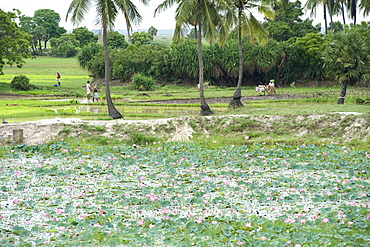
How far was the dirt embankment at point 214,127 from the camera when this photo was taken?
512 inches

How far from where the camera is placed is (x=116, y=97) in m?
28.7

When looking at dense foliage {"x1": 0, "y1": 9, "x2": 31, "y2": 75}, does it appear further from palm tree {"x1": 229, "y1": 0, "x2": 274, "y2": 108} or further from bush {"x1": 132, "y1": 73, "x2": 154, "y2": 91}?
palm tree {"x1": 229, "y1": 0, "x2": 274, "y2": 108}

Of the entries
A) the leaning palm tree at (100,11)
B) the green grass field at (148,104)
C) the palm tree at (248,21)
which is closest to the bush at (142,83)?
the green grass field at (148,104)

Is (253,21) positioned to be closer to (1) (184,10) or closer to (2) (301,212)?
(1) (184,10)

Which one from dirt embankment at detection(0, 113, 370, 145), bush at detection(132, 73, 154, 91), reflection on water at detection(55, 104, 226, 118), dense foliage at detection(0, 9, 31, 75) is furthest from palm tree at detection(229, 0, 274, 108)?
dense foliage at detection(0, 9, 31, 75)

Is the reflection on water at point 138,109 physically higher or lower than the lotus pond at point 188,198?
higher

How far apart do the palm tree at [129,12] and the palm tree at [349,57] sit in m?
8.61

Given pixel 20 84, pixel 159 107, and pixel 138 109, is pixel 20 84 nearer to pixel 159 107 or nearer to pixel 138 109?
pixel 138 109

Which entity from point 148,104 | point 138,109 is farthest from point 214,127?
point 148,104

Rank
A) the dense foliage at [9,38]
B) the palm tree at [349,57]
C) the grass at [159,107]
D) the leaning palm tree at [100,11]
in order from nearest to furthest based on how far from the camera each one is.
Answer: the grass at [159,107] → the leaning palm tree at [100,11] → the palm tree at [349,57] → the dense foliage at [9,38]

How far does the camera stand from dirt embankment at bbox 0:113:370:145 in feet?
42.6

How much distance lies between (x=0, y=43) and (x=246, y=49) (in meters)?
19.2

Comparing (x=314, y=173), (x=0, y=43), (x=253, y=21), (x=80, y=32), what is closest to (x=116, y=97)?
(x=0, y=43)

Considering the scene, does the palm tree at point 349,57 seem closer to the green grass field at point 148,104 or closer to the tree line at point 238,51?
the tree line at point 238,51
